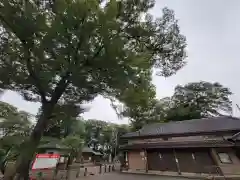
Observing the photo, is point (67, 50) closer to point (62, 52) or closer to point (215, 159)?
point (62, 52)

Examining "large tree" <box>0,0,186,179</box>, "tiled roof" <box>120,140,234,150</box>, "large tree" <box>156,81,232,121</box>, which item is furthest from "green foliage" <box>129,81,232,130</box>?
"large tree" <box>0,0,186,179</box>

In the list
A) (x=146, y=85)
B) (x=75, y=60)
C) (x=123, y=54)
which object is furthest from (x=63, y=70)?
(x=146, y=85)

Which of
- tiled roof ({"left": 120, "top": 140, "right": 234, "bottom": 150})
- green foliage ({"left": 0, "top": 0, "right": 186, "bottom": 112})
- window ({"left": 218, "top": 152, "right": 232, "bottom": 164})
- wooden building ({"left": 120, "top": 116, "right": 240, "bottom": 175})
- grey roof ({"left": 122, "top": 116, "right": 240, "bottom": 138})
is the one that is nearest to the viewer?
green foliage ({"left": 0, "top": 0, "right": 186, "bottom": 112})

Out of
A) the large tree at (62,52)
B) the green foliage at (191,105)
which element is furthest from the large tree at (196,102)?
the large tree at (62,52)

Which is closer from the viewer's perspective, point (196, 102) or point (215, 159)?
point (215, 159)

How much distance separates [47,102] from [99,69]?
3034mm

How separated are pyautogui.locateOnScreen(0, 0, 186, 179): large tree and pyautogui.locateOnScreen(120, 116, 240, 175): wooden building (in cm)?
1060

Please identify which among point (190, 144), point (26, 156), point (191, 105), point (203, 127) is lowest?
point (26, 156)

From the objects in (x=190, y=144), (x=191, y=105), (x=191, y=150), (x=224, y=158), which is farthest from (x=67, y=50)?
(x=191, y=105)

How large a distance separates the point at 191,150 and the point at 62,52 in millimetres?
14551

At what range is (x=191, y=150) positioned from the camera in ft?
46.2

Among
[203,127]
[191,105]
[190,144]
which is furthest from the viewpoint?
[191,105]

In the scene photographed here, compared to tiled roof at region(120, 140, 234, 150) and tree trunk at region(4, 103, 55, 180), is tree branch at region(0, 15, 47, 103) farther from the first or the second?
tiled roof at region(120, 140, 234, 150)

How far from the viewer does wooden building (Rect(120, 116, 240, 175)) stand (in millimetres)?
12328
